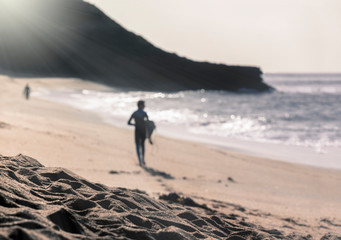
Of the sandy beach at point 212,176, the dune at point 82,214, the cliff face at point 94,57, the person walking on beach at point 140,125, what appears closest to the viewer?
the dune at point 82,214

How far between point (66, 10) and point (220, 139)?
4296 cm

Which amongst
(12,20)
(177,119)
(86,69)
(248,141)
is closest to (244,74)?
(86,69)

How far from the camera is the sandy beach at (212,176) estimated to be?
5.72 m

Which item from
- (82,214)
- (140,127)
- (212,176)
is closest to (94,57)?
(140,127)

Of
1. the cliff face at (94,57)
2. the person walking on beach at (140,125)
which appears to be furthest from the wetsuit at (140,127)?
the cliff face at (94,57)

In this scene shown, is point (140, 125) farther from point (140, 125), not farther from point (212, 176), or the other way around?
point (212, 176)

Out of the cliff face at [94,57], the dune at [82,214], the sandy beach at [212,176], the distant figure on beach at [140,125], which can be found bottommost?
the sandy beach at [212,176]

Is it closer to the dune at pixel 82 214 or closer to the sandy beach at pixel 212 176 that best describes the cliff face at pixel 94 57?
the sandy beach at pixel 212 176

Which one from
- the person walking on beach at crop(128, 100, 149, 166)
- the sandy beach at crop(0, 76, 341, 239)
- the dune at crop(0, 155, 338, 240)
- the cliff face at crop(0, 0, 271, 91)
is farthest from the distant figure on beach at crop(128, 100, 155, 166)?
the cliff face at crop(0, 0, 271, 91)

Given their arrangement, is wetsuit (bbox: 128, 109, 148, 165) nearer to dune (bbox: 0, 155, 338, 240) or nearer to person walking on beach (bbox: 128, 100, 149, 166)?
person walking on beach (bbox: 128, 100, 149, 166)

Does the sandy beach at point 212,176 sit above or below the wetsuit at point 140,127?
below

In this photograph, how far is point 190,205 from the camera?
5.47m

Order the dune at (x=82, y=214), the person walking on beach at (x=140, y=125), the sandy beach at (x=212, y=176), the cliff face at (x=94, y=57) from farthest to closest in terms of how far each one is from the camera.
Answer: the cliff face at (x=94, y=57) → the person walking on beach at (x=140, y=125) → the sandy beach at (x=212, y=176) → the dune at (x=82, y=214)

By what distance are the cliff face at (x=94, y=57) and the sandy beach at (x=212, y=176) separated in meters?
45.0
